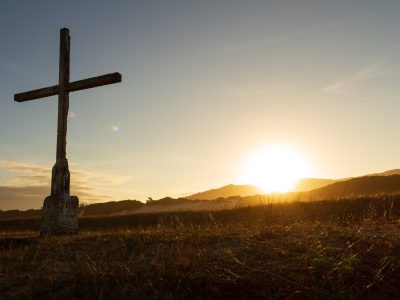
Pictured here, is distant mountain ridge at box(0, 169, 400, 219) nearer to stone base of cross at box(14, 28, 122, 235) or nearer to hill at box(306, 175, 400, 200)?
hill at box(306, 175, 400, 200)

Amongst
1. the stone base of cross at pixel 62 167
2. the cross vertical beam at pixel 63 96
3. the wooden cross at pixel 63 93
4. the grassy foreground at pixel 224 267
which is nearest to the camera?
the grassy foreground at pixel 224 267

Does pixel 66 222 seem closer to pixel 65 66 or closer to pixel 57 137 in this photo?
pixel 57 137

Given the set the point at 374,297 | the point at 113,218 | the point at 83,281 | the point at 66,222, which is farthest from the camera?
the point at 113,218

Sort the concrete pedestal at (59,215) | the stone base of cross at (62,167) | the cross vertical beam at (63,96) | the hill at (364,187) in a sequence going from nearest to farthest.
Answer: the concrete pedestal at (59,215) → the stone base of cross at (62,167) → the cross vertical beam at (63,96) → the hill at (364,187)

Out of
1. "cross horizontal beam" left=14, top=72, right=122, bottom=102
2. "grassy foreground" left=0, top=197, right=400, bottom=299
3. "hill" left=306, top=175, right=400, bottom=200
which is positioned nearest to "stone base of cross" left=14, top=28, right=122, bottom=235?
"cross horizontal beam" left=14, top=72, right=122, bottom=102

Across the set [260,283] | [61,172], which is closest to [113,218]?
[61,172]

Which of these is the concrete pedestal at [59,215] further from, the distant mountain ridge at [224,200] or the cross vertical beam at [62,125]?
the distant mountain ridge at [224,200]

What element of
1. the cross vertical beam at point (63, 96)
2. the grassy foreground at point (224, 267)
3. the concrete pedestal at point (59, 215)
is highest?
the cross vertical beam at point (63, 96)

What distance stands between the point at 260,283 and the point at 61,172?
8.24 m

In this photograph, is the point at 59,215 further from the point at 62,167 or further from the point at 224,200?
the point at 224,200

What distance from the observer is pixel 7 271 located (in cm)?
630

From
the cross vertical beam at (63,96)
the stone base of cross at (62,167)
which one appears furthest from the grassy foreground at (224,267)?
the cross vertical beam at (63,96)

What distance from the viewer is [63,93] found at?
39.9 ft

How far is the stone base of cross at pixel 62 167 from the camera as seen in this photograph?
10984 millimetres
